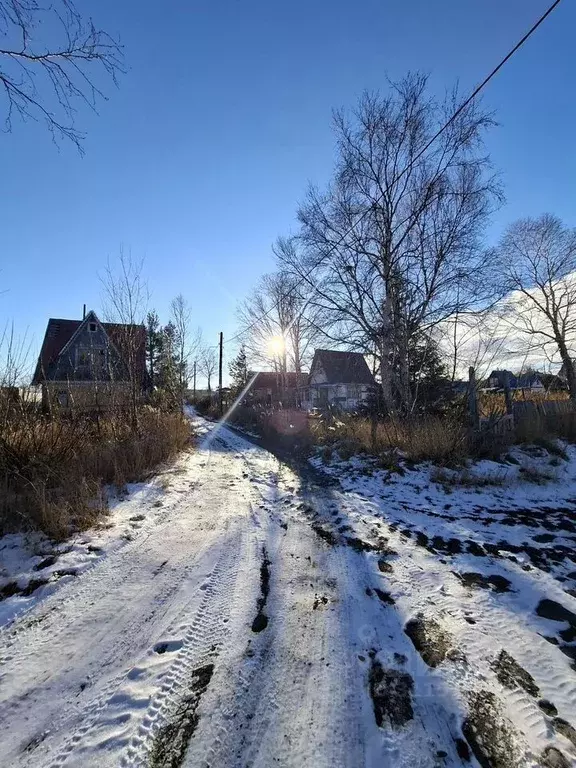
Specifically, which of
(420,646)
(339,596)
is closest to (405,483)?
(339,596)

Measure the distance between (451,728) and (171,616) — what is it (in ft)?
6.18

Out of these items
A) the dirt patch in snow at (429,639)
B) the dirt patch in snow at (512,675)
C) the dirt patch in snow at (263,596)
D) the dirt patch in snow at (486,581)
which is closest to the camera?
the dirt patch in snow at (512,675)

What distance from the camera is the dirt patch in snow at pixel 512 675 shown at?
202 cm

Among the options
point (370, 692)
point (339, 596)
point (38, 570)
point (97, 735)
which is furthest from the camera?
point (38, 570)

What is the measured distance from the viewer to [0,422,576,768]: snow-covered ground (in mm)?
1655

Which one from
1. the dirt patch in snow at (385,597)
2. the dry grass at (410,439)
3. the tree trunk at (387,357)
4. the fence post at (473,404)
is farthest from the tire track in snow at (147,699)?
the tree trunk at (387,357)

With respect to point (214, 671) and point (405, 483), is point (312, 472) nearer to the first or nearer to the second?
point (405, 483)

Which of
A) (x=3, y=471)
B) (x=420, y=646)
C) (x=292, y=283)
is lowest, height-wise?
(x=420, y=646)

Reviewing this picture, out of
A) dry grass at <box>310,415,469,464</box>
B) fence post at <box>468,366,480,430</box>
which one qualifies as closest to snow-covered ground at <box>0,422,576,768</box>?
dry grass at <box>310,415,469,464</box>

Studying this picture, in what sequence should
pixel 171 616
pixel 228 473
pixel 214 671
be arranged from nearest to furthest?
1. pixel 214 671
2. pixel 171 616
3. pixel 228 473

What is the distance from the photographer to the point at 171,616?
2623 millimetres

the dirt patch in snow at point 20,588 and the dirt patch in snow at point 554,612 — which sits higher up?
the dirt patch in snow at point 20,588

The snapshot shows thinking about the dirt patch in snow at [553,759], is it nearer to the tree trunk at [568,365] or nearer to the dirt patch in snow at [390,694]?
the dirt patch in snow at [390,694]

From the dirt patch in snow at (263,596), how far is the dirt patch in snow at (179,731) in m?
0.56
